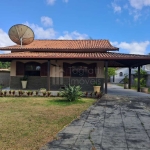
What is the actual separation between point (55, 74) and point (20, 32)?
4.95 m

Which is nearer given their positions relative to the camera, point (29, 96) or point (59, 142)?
point (59, 142)

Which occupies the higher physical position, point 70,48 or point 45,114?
point 70,48

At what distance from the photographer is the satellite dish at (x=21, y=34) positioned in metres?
15.9

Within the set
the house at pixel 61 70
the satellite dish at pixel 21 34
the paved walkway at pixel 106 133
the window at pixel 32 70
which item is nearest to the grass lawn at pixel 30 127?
the paved walkway at pixel 106 133

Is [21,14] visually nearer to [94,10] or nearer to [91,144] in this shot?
[94,10]

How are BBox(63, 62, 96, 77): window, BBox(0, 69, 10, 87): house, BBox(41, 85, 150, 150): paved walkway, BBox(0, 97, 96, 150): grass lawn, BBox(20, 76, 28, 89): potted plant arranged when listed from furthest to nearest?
BBox(0, 69, 10, 87): house
BBox(63, 62, 96, 77): window
BBox(20, 76, 28, 89): potted plant
BBox(0, 97, 96, 150): grass lawn
BBox(41, 85, 150, 150): paved walkway

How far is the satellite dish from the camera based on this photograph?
15.9 meters

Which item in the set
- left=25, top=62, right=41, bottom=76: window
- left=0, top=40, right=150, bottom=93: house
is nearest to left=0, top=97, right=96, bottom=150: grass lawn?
left=0, top=40, right=150, bottom=93: house

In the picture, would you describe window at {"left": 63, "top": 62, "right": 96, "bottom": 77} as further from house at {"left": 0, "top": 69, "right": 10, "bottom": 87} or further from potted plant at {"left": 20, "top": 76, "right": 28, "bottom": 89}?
house at {"left": 0, "top": 69, "right": 10, "bottom": 87}

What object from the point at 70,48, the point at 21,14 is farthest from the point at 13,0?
the point at 70,48

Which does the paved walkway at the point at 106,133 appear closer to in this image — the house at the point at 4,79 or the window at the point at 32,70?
the window at the point at 32,70

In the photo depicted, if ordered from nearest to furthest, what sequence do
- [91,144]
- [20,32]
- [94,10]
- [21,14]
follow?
[91,144] < [21,14] < [94,10] < [20,32]

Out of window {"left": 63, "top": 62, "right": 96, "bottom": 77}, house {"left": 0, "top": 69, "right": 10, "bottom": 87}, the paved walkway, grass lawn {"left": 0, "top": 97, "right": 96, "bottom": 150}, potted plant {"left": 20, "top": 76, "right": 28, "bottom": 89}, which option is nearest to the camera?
the paved walkway

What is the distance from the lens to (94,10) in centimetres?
1459
